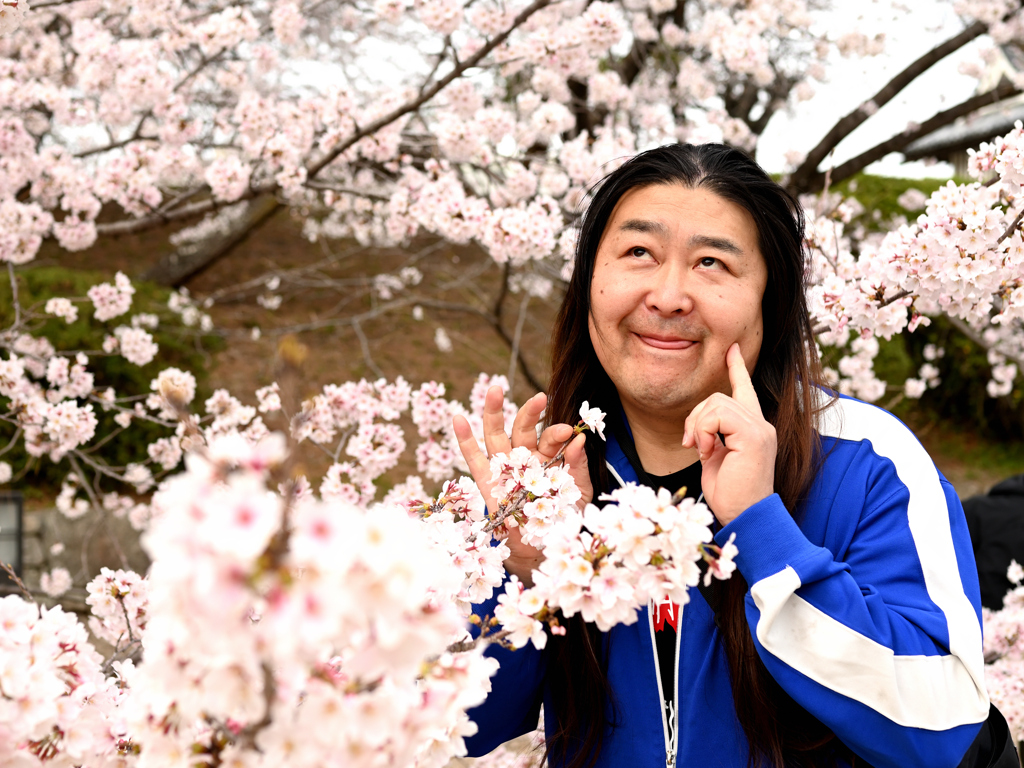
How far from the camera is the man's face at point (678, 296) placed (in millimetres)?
1562

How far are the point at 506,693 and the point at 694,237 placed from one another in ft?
3.25

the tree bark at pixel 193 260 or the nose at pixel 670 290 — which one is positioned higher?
the tree bark at pixel 193 260

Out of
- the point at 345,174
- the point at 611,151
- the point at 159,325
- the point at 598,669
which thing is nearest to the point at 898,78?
the point at 611,151

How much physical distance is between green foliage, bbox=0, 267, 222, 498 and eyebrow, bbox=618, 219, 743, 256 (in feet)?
14.2

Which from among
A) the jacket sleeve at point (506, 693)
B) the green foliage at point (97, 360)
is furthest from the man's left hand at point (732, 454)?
the green foliage at point (97, 360)

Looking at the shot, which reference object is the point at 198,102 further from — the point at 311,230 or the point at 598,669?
the point at 598,669

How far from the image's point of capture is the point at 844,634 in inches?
46.2

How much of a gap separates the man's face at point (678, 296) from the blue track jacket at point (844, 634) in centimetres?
30

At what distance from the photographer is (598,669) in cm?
163

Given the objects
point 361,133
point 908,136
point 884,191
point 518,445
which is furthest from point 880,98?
point 884,191

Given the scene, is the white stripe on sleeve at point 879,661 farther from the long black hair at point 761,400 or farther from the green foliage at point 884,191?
the green foliage at point 884,191

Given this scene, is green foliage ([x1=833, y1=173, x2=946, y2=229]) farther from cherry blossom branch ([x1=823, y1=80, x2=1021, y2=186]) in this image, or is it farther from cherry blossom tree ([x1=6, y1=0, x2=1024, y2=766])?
cherry blossom branch ([x1=823, y1=80, x2=1021, y2=186])

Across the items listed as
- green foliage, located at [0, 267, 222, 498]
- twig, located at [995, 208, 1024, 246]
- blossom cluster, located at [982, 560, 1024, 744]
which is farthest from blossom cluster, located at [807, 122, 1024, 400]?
green foliage, located at [0, 267, 222, 498]

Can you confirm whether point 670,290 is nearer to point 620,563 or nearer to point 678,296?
point 678,296
